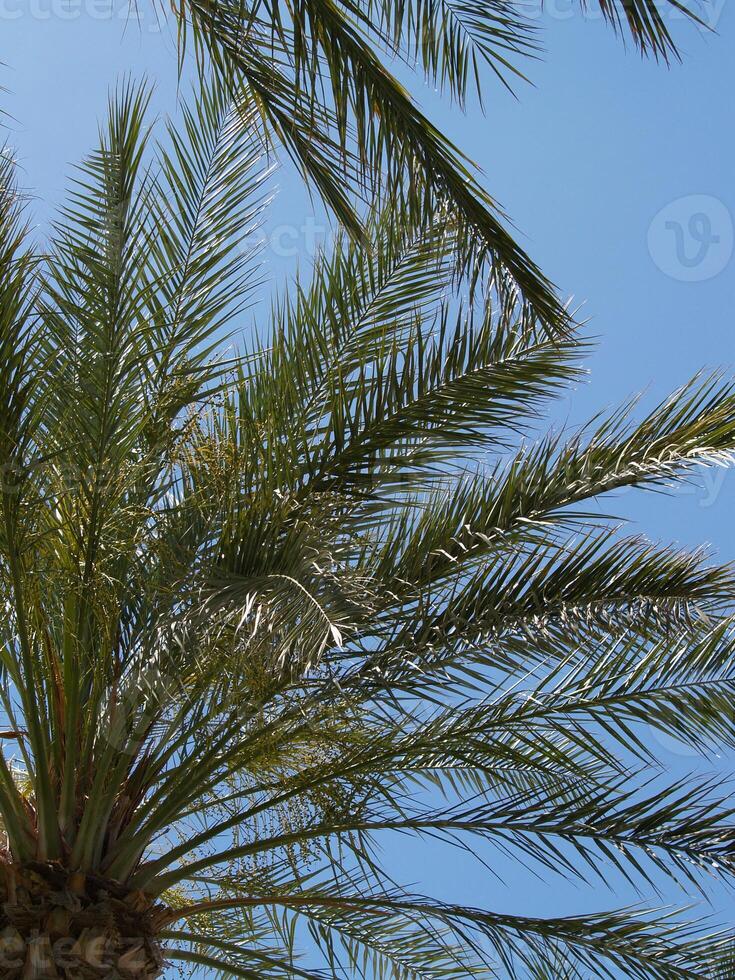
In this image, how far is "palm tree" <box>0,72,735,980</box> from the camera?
456cm

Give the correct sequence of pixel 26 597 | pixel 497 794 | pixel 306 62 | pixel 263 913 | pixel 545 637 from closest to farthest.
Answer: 1. pixel 306 62
2. pixel 26 597
3. pixel 545 637
4. pixel 497 794
5. pixel 263 913

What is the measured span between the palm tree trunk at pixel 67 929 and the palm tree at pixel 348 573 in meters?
0.01

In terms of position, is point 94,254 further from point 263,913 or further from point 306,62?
point 263,913

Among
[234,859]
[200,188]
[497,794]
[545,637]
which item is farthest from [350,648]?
[200,188]

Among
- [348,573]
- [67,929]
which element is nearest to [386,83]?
[348,573]

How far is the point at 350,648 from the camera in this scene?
4.92 m

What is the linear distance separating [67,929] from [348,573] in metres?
1.79

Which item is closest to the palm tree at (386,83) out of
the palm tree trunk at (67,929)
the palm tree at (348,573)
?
the palm tree at (348,573)

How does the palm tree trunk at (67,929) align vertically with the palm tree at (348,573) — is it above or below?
below

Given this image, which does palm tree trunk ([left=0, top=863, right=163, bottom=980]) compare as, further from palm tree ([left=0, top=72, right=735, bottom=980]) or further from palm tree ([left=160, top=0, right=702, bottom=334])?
palm tree ([left=160, top=0, right=702, bottom=334])

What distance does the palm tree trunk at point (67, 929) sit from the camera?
4484 mm

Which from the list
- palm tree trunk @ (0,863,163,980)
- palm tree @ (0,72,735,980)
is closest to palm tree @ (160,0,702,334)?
palm tree @ (0,72,735,980)

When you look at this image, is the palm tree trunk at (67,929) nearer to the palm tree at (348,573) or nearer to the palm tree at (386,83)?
the palm tree at (348,573)

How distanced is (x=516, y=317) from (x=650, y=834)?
2326 millimetres
